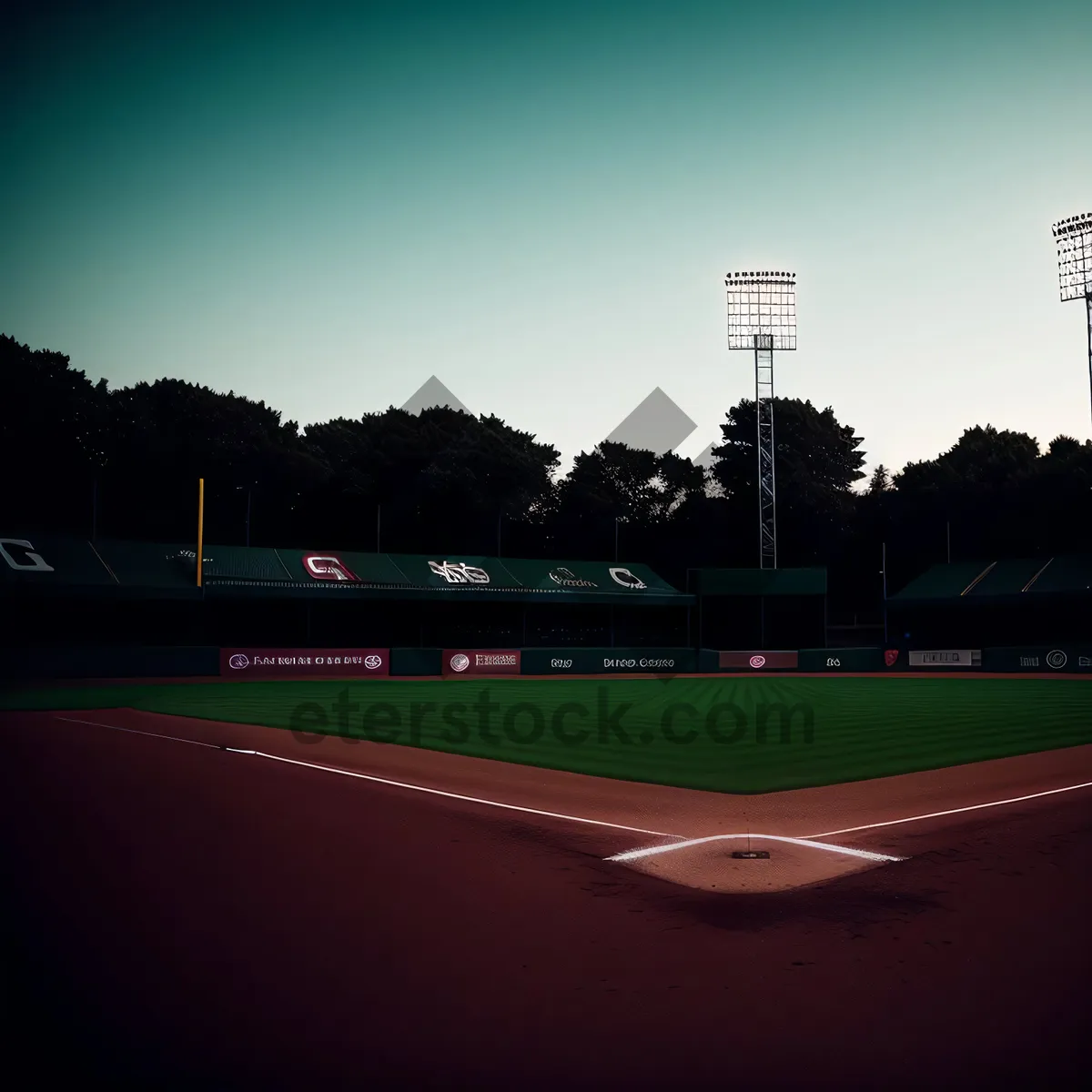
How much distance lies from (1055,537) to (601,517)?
32.5m

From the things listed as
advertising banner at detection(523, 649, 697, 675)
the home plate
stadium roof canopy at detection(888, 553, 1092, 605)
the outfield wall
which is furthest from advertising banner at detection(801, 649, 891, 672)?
the home plate

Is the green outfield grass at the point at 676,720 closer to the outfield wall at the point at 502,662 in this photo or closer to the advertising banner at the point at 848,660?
the outfield wall at the point at 502,662

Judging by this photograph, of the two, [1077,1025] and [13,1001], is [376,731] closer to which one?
[13,1001]

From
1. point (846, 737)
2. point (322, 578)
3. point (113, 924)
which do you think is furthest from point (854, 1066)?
point (322, 578)

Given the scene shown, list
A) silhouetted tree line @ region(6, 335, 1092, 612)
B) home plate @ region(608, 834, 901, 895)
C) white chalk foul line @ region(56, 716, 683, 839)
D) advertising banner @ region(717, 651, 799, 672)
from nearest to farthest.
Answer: home plate @ region(608, 834, 901, 895) → white chalk foul line @ region(56, 716, 683, 839) → advertising banner @ region(717, 651, 799, 672) → silhouetted tree line @ region(6, 335, 1092, 612)

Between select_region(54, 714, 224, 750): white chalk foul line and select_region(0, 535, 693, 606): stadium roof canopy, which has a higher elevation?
select_region(0, 535, 693, 606): stadium roof canopy

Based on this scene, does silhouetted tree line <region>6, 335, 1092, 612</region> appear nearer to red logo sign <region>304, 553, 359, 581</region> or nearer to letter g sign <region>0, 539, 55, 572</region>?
red logo sign <region>304, 553, 359, 581</region>

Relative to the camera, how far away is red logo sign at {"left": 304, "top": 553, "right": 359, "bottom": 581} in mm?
Answer: 42753

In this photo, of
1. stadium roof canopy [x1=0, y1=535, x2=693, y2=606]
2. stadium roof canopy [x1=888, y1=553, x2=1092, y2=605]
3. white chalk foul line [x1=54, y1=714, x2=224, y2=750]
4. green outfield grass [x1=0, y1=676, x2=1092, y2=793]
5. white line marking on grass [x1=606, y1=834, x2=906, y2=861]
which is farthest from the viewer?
stadium roof canopy [x1=888, y1=553, x2=1092, y2=605]

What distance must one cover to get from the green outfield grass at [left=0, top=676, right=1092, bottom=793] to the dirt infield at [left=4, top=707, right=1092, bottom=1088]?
2.76 metres

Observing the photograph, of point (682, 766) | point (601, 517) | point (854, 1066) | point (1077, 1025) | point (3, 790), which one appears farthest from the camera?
point (601, 517)

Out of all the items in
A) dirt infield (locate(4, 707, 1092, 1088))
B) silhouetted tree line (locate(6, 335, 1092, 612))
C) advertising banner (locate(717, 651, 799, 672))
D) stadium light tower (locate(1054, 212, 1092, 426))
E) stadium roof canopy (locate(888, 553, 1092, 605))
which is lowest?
advertising banner (locate(717, 651, 799, 672))

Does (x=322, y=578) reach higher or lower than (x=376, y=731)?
higher

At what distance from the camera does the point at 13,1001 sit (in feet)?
15.1
